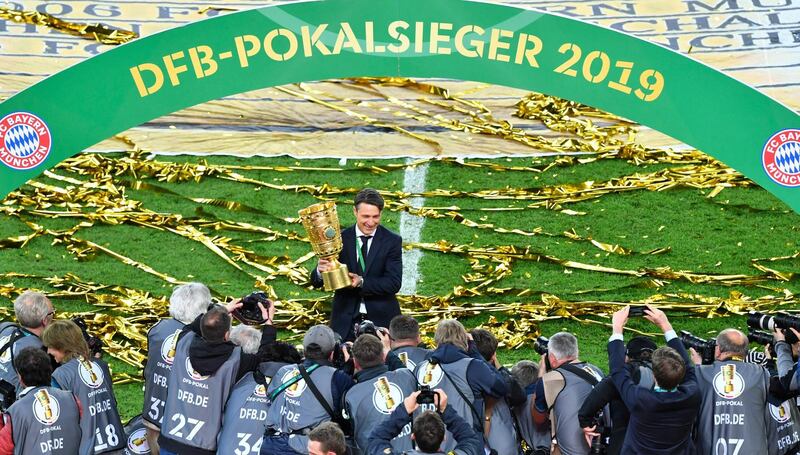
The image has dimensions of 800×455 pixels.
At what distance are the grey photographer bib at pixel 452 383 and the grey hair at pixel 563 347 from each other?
24.4 inches

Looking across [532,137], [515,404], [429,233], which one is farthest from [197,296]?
[532,137]

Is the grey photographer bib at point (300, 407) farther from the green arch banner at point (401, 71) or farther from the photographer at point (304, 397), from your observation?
the green arch banner at point (401, 71)

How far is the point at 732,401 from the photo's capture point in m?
9.50

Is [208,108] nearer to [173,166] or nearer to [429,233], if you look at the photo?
[173,166]

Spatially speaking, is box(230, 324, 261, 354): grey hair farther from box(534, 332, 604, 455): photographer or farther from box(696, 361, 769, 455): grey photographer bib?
box(696, 361, 769, 455): grey photographer bib

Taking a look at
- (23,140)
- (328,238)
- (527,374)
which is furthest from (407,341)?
(23,140)

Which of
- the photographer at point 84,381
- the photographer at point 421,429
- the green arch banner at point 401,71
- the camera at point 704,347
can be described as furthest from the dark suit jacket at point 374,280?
the photographer at point 421,429

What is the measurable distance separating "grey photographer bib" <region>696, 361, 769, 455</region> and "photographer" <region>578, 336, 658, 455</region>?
40cm

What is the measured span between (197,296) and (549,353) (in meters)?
2.34

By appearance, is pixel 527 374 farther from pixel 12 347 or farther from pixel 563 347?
pixel 12 347

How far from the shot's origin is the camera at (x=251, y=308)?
10.1 m

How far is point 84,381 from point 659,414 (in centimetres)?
359

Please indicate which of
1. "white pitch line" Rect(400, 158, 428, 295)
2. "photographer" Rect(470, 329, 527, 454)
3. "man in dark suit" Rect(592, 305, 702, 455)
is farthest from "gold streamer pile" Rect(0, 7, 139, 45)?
"man in dark suit" Rect(592, 305, 702, 455)

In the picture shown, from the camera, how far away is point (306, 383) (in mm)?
9180
